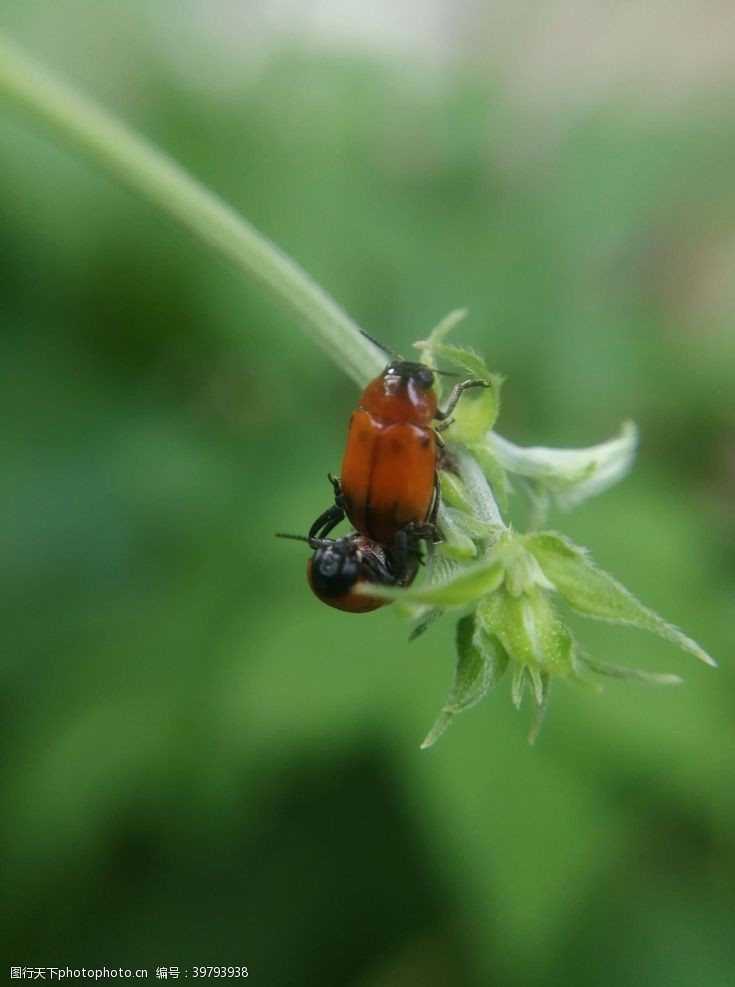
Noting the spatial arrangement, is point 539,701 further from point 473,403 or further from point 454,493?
point 473,403

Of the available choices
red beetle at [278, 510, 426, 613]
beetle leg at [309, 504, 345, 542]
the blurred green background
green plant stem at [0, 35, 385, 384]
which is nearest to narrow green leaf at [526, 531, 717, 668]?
red beetle at [278, 510, 426, 613]

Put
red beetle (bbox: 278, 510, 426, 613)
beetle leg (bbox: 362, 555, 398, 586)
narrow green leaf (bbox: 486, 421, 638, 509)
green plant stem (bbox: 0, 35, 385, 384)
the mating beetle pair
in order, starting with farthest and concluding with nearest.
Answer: beetle leg (bbox: 362, 555, 398, 586)
red beetle (bbox: 278, 510, 426, 613)
narrow green leaf (bbox: 486, 421, 638, 509)
the mating beetle pair
green plant stem (bbox: 0, 35, 385, 384)

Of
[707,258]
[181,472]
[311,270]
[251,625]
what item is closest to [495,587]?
[251,625]

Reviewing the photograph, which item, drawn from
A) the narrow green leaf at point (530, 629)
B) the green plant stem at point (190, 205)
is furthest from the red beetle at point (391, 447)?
the narrow green leaf at point (530, 629)

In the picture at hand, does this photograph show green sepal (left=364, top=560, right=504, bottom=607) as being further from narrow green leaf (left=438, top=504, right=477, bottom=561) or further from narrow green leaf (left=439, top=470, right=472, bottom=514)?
narrow green leaf (left=439, top=470, right=472, bottom=514)

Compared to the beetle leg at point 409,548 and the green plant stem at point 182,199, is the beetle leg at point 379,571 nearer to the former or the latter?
the beetle leg at point 409,548

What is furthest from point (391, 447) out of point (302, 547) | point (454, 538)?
point (302, 547)

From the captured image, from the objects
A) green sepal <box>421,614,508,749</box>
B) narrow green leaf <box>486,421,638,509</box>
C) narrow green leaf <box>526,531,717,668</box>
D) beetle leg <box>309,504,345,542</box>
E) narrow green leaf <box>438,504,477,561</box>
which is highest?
beetle leg <box>309,504,345,542</box>
